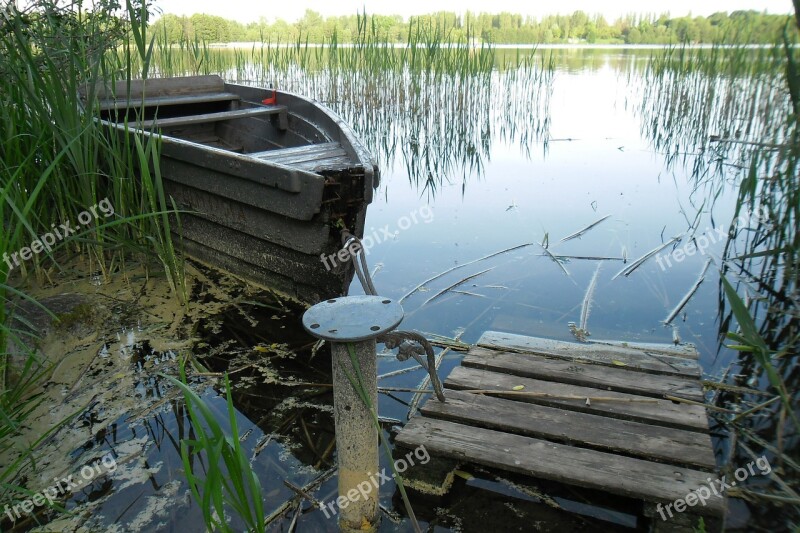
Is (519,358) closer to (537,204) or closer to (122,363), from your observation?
(122,363)

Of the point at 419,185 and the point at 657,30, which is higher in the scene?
the point at 657,30

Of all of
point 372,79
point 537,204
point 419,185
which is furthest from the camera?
point 372,79

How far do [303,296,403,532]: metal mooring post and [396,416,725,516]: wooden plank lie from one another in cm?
24

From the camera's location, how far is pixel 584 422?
190cm

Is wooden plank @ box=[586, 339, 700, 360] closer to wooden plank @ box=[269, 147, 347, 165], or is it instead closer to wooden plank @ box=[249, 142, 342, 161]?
wooden plank @ box=[269, 147, 347, 165]

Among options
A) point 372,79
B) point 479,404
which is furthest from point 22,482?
point 372,79

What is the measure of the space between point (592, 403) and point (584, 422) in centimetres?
12

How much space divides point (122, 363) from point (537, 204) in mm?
3272

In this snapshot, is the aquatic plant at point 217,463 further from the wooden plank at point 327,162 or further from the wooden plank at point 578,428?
the wooden plank at point 327,162

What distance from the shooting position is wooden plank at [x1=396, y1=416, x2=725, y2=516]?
159 cm

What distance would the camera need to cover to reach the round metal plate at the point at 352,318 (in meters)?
1.45

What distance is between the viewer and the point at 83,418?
2227mm

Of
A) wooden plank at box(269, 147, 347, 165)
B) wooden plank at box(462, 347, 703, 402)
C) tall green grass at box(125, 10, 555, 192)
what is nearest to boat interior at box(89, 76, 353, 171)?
wooden plank at box(269, 147, 347, 165)

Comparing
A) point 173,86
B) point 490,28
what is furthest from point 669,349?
point 490,28
